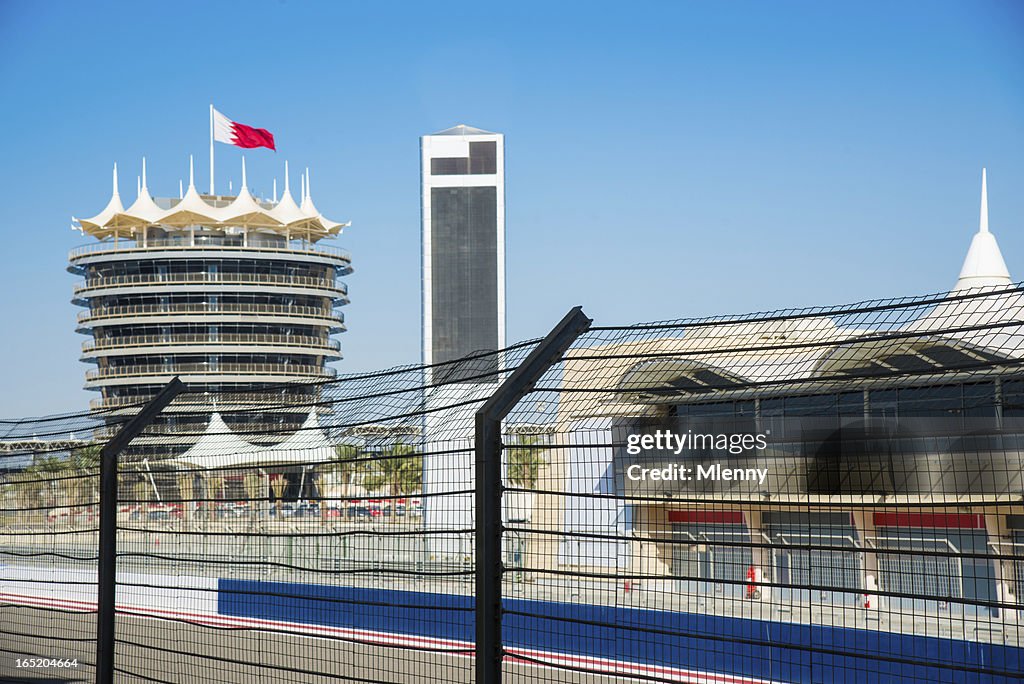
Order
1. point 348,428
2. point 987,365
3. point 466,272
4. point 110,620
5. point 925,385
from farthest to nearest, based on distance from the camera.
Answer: point 466,272
point 110,620
point 348,428
point 925,385
point 987,365

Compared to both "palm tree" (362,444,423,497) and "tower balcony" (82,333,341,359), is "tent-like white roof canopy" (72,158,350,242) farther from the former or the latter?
"palm tree" (362,444,423,497)

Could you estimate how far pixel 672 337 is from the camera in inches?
152

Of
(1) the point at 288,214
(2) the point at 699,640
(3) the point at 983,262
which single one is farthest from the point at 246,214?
(2) the point at 699,640

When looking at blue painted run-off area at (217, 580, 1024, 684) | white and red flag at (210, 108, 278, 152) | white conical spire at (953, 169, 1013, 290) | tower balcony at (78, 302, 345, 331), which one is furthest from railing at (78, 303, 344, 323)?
blue painted run-off area at (217, 580, 1024, 684)

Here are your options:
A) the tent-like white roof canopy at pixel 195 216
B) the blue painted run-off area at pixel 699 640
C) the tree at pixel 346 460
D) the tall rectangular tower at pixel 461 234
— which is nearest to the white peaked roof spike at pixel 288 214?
the tent-like white roof canopy at pixel 195 216

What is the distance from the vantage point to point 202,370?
235ft

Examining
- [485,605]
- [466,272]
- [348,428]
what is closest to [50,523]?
[348,428]

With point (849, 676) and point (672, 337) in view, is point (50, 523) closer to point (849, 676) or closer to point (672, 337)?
point (672, 337)

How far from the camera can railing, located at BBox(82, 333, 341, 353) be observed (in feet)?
232

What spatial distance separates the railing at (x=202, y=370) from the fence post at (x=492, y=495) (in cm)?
6748

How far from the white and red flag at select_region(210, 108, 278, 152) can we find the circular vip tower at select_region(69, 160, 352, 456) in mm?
3753

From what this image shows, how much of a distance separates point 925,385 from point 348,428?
2.42m

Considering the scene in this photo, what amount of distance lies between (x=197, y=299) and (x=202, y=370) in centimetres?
461

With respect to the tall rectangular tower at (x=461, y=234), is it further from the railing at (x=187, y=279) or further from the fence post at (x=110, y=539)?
the fence post at (x=110, y=539)
